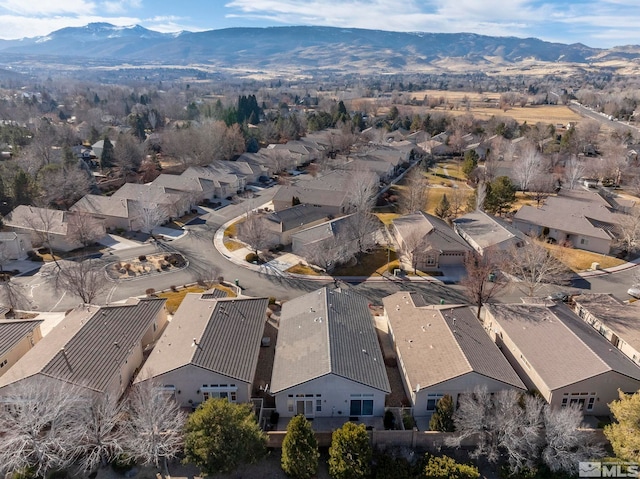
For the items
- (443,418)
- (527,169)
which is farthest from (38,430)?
(527,169)

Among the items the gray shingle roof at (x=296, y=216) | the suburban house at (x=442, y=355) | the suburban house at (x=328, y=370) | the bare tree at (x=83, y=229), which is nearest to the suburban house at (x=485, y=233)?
the suburban house at (x=442, y=355)

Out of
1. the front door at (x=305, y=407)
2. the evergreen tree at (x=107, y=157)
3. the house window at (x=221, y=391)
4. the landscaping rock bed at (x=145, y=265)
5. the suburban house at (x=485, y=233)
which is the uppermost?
the evergreen tree at (x=107, y=157)

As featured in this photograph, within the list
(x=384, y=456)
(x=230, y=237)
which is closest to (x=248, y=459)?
(x=384, y=456)

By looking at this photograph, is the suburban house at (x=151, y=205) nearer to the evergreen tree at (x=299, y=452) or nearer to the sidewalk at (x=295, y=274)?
the sidewalk at (x=295, y=274)

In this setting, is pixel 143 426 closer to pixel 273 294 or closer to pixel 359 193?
pixel 273 294

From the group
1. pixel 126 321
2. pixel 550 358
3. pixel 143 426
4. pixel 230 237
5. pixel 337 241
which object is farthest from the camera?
pixel 230 237

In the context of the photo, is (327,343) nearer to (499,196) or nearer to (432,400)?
(432,400)
